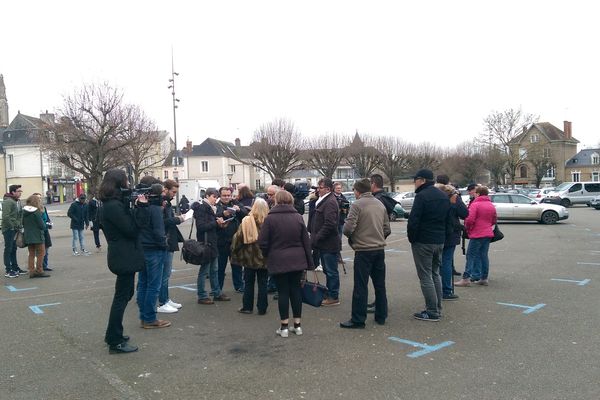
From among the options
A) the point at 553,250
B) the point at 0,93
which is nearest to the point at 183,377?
the point at 553,250

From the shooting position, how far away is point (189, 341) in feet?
18.6

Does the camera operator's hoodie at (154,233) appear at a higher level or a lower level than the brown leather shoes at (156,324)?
higher

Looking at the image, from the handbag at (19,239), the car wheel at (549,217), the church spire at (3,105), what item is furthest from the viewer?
the church spire at (3,105)

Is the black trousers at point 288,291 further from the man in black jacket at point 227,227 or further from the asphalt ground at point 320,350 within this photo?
the man in black jacket at point 227,227

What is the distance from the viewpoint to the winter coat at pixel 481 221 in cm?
851

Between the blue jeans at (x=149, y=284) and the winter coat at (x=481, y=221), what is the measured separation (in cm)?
537

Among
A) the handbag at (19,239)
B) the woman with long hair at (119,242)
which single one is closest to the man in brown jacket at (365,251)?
the woman with long hair at (119,242)

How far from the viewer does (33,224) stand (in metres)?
10.3

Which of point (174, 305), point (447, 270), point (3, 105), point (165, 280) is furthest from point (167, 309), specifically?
point (3, 105)

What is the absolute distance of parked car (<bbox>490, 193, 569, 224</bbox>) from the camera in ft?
70.7

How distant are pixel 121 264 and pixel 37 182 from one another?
65494 mm

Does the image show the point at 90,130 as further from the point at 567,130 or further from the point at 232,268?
the point at 567,130

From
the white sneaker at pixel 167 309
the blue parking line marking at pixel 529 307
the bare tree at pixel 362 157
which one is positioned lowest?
the blue parking line marking at pixel 529 307

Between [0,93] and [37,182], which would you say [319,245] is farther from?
[0,93]
